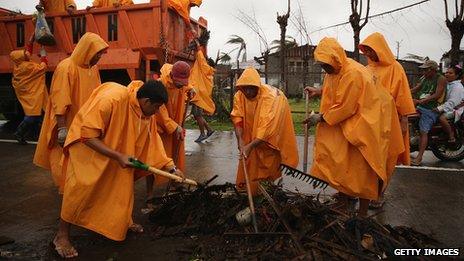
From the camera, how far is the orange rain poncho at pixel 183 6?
7.23 m

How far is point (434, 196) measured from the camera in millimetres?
4832

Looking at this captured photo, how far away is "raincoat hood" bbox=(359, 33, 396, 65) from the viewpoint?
427 cm

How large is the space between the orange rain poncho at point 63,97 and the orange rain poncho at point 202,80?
3632 mm

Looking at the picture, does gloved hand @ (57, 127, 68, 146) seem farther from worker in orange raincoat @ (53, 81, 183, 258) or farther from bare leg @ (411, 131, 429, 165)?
bare leg @ (411, 131, 429, 165)

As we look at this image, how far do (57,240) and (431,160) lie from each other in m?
6.11

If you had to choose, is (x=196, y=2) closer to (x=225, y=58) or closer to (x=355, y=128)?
(x=355, y=128)

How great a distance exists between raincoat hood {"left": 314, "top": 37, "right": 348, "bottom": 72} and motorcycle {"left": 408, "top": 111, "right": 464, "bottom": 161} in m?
3.46

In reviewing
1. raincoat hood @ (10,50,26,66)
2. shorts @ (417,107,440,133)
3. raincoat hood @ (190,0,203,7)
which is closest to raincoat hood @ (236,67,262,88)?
shorts @ (417,107,440,133)

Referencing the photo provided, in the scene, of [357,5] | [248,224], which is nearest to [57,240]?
[248,224]

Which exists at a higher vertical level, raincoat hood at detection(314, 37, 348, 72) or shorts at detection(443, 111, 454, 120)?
raincoat hood at detection(314, 37, 348, 72)

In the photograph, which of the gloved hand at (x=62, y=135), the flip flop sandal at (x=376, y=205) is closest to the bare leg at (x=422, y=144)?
the flip flop sandal at (x=376, y=205)

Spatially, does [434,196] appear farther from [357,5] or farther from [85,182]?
[357,5]

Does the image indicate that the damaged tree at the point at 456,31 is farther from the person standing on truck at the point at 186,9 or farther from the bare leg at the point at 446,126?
the person standing on truck at the point at 186,9

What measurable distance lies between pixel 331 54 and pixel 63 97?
2.69m
